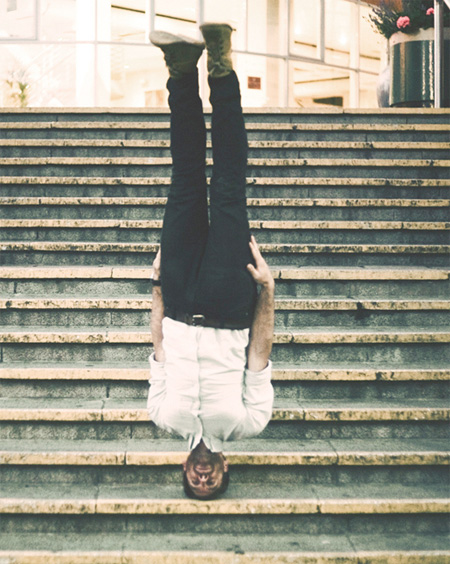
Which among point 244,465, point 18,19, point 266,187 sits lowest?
point 244,465

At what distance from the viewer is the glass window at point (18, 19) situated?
941 cm

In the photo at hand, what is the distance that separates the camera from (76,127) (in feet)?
17.0

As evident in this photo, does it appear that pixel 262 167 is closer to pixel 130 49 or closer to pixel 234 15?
pixel 130 49

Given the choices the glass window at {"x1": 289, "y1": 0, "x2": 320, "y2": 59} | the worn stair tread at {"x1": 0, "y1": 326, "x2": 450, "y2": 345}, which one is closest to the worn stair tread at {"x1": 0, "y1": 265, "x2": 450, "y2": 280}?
the worn stair tread at {"x1": 0, "y1": 326, "x2": 450, "y2": 345}

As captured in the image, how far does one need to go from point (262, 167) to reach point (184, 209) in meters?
2.51

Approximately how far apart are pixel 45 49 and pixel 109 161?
5836 millimetres

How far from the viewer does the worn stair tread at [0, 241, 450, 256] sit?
12.8 feet

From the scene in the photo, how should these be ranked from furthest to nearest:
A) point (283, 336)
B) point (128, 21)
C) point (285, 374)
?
1. point (128, 21)
2. point (283, 336)
3. point (285, 374)

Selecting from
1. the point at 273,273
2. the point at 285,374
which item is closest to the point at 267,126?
the point at 273,273

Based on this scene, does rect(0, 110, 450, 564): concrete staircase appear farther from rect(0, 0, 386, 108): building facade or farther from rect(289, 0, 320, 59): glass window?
rect(289, 0, 320, 59): glass window

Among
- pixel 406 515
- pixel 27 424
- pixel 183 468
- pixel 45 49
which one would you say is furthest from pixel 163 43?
pixel 45 49

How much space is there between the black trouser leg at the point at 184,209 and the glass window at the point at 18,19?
8.43 m

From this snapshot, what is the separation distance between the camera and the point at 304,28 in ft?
35.3

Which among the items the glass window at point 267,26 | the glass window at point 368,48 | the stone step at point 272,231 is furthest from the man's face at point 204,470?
the glass window at point 368,48
